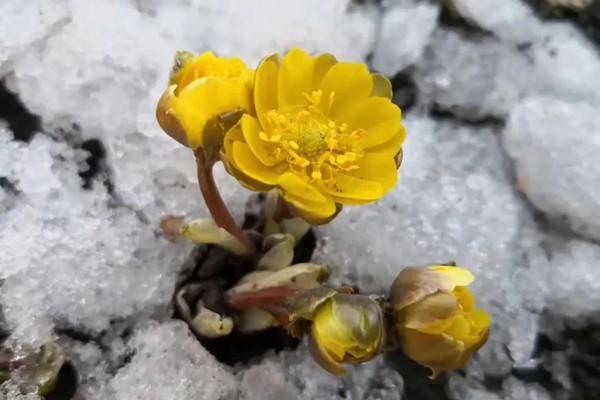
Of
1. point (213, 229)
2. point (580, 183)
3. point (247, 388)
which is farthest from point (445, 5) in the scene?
point (247, 388)

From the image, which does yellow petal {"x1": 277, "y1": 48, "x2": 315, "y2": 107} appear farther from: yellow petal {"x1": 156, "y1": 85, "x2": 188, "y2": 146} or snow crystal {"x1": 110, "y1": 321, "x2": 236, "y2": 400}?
snow crystal {"x1": 110, "y1": 321, "x2": 236, "y2": 400}

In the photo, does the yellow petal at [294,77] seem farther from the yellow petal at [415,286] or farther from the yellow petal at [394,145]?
the yellow petal at [415,286]

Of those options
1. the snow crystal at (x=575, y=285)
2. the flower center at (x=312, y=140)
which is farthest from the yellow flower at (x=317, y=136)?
the snow crystal at (x=575, y=285)

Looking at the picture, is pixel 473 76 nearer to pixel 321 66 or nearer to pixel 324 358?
pixel 321 66

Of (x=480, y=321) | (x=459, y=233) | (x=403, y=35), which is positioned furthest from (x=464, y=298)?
(x=403, y=35)

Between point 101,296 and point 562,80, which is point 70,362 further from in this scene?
point 562,80
